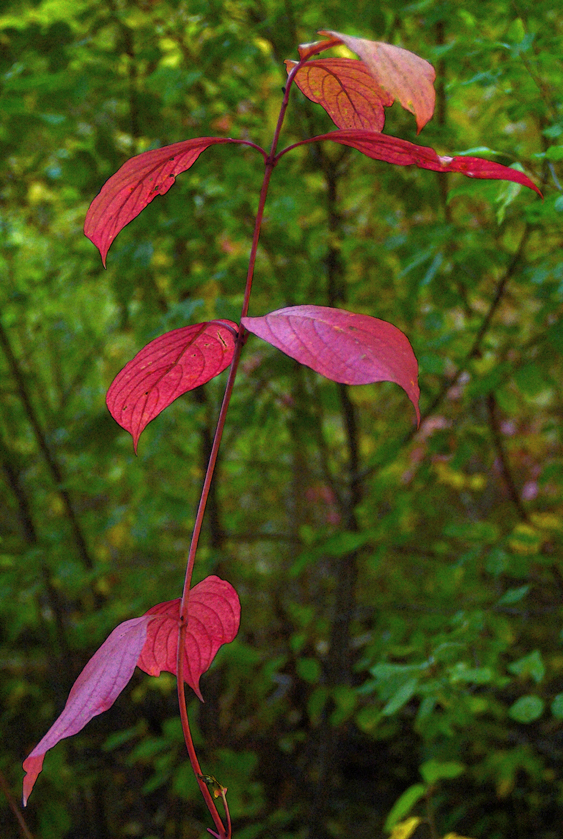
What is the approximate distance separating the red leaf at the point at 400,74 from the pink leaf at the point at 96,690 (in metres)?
0.34

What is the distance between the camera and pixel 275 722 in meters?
1.84

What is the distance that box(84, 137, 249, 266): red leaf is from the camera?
410 mm

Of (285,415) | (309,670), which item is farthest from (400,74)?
(285,415)

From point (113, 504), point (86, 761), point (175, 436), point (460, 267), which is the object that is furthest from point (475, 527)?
point (113, 504)

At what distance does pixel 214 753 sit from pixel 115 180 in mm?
1326

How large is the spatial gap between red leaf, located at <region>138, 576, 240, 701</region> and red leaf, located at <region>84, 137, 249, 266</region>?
9.5 inches

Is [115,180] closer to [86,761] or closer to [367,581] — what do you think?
[86,761]

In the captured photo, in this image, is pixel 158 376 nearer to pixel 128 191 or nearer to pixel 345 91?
pixel 128 191

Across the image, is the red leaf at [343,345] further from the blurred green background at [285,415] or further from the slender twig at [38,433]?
the slender twig at [38,433]

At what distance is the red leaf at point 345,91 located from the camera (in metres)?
0.42

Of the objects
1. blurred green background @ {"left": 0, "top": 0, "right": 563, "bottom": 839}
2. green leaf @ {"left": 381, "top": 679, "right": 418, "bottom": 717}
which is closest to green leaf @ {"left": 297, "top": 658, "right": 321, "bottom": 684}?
blurred green background @ {"left": 0, "top": 0, "right": 563, "bottom": 839}

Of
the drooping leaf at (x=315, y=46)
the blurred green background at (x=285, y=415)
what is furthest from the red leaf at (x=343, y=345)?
the blurred green background at (x=285, y=415)

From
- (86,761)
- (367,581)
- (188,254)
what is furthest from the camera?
(367,581)

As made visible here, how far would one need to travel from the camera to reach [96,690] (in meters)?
0.38
